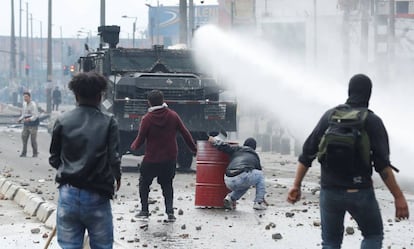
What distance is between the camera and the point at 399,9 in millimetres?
79812

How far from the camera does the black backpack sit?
23.7 ft

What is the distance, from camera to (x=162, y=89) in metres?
21.6

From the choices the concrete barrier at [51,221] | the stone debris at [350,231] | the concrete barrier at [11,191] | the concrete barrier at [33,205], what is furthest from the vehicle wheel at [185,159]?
the stone debris at [350,231]

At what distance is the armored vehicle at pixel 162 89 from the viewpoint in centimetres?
2142

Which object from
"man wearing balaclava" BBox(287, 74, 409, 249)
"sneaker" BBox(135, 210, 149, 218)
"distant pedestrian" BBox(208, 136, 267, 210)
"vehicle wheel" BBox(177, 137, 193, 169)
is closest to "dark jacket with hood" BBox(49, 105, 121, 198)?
"man wearing balaclava" BBox(287, 74, 409, 249)

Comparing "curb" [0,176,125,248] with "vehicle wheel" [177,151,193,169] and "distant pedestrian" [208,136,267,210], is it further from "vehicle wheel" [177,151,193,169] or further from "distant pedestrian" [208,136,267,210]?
"vehicle wheel" [177,151,193,169]

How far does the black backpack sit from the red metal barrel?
7.10 m

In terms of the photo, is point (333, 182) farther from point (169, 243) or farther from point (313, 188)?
point (313, 188)

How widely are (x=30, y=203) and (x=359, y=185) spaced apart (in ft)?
28.0

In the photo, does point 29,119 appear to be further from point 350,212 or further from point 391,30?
point 391,30

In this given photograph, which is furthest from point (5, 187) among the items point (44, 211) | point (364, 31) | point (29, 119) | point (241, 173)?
point (364, 31)

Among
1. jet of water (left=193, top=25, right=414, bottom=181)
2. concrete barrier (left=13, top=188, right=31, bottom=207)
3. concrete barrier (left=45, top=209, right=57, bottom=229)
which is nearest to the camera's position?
concrete barrier (left=45, top=209, right=57, bottom=229)

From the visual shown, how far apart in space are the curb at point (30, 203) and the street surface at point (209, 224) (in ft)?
0.39

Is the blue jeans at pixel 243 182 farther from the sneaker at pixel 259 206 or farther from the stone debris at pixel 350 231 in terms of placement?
the stone debris at pixel 350 231
